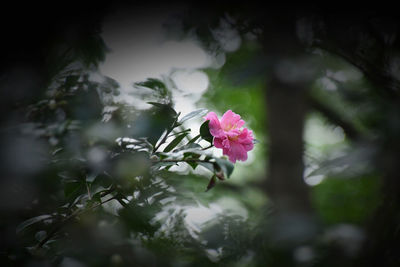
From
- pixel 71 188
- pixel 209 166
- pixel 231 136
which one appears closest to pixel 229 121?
pixel 231 136

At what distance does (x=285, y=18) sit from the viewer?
1.06 meters

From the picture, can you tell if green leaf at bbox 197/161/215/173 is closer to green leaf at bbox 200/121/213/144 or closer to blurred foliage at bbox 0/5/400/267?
blurred foliage at bbox 0/5/400/267

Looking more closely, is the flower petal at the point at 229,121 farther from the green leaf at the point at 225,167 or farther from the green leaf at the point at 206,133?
the green leaf at the point at 225,167

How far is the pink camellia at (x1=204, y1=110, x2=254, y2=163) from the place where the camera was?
64 cm

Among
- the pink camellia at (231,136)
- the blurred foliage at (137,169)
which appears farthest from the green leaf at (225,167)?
the pink camellia at (231,136)

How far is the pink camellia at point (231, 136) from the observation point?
636 millimetres

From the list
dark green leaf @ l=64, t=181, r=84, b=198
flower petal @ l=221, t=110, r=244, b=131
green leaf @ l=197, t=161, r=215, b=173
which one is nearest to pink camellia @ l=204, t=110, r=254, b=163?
flower petal @ l=221, t=110, r=244, b=131

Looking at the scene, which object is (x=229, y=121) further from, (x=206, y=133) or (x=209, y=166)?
(x=209, y=166)

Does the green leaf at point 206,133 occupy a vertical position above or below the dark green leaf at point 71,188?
above

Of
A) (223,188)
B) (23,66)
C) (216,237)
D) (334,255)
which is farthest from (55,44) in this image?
(223,188)

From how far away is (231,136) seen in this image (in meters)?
0.65

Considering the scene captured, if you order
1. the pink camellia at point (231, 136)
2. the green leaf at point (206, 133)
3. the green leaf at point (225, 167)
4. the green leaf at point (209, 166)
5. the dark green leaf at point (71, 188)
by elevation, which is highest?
the pink camellia at point (231, 136)

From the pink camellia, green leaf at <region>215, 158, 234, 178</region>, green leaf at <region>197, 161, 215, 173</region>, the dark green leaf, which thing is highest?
the pink camellia

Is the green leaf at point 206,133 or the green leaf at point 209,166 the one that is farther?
the green leaf at point 206,133
